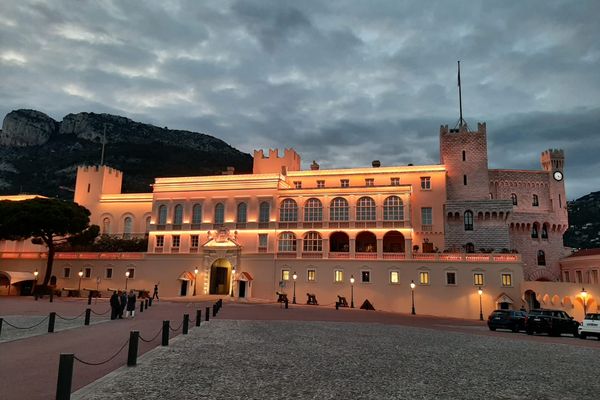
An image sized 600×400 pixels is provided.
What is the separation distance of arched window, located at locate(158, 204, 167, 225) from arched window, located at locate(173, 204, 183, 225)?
1.43 metres

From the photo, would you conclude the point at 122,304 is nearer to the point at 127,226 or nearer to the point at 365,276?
the point at 365,276

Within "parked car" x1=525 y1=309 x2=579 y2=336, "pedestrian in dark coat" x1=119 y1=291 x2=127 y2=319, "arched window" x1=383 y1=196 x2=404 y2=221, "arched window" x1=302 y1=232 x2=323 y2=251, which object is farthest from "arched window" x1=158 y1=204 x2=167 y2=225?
"parked car" x1=525 y1=309 x2=579 y2=336

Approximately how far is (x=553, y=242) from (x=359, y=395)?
59.1 metres

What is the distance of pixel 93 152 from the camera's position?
148375 millimetres

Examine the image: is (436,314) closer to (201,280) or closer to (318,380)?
(201,280)

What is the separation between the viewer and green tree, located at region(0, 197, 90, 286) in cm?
5325

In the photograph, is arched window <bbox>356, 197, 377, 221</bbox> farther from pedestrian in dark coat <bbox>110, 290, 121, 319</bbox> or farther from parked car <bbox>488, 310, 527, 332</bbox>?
pedestrian in dark coat <bbox>110, 290, 121, 319</bbox>

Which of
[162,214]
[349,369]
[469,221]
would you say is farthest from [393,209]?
[349,369]

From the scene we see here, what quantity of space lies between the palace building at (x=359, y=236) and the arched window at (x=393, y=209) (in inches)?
4.4

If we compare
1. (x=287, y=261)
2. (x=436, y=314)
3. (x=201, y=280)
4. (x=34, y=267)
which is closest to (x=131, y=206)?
(x=34, y=267)

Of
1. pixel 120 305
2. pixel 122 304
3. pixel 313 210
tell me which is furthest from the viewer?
pixel 313 210

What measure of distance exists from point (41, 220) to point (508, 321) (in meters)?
49.5

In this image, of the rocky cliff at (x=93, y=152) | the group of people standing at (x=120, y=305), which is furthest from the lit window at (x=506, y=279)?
the rocky cliff at (x=93, y=152)

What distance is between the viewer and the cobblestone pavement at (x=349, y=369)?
10930 mm
